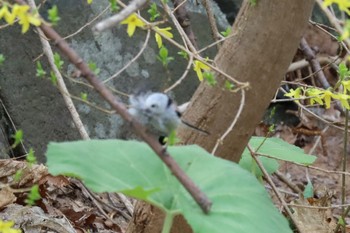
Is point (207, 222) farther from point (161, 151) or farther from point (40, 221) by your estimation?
point (40, 221)

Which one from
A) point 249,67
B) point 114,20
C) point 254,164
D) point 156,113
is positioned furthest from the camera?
point 254,164

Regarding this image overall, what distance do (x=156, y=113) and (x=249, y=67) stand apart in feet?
1.67

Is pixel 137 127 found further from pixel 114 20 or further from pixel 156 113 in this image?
pixel 114 20

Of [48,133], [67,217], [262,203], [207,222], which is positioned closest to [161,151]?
[207,222]

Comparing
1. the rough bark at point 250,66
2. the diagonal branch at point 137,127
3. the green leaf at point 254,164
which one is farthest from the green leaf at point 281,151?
the diagonal branch at point 137,127

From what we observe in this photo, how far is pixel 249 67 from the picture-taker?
1898mm

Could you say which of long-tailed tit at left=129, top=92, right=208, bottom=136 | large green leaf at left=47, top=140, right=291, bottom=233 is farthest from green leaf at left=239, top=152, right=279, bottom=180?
long-tailed tit at left=129, top=92, right=208, bottom=136

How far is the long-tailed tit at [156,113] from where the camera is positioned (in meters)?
1.47

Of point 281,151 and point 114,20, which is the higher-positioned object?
point 114,20

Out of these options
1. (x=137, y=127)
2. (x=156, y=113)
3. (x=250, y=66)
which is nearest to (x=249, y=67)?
(x=250, y=66)

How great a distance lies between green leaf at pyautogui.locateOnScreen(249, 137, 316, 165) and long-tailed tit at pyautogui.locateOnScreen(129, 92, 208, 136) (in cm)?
93

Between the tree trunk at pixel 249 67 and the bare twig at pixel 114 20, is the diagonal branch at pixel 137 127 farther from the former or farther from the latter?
the tree trunk at pixel 249 67

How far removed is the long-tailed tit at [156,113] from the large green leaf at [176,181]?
0.33ft

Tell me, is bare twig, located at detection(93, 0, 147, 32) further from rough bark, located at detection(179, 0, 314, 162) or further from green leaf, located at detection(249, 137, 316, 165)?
green leaf, located at detection(249, 137, 316, 165)
